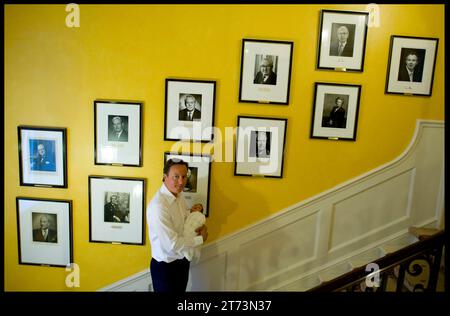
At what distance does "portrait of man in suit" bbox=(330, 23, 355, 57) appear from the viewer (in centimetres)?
254

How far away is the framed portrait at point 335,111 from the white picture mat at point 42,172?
2065 millimetres

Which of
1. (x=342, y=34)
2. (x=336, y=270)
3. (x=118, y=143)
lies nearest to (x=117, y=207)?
(x=118, y=143)

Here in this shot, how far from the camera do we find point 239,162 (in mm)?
2688

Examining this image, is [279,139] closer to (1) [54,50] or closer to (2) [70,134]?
(2) [70,134]

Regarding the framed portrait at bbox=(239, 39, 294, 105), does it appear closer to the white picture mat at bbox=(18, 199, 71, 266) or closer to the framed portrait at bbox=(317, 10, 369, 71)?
the framed portrait at bbox=(317, 10, 369, 71)

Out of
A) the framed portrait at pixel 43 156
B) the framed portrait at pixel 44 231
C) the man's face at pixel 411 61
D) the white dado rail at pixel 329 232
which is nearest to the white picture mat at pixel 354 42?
the man's face at pixel 411 61

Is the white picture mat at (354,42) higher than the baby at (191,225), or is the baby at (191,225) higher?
the white picture mat at (354,42)

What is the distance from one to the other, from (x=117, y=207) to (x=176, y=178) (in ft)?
2.60

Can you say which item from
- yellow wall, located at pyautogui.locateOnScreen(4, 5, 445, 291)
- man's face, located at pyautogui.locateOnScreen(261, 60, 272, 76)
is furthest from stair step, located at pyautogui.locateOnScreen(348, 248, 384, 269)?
man's face, located at pyautogui.locateOnScreen(261, 60, 272, 76)

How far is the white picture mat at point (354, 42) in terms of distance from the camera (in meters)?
2.53

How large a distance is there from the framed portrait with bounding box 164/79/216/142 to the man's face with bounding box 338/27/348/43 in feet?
3.41

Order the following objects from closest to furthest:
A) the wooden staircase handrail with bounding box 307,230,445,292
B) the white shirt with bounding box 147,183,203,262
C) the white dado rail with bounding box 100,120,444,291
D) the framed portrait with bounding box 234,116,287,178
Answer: the wooden staircase handrail with bounding box 307,230,445,292, the white shirt with bounding box 147,183,203,262, the framed portrait with bounding box 234,116,287,178, the white dado rail with bounding box 100,120,444,291

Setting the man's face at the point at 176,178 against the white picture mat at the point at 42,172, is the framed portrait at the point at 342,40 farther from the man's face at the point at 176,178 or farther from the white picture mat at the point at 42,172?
the white picture mat at the point at 42,172

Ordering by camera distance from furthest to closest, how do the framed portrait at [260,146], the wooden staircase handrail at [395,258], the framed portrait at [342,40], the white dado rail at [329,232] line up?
the white dado rail at [329,232]
the framed portrait at [260,146]
the framed portrait at [342,40]
the wooden staircase handrail at [395,258]
